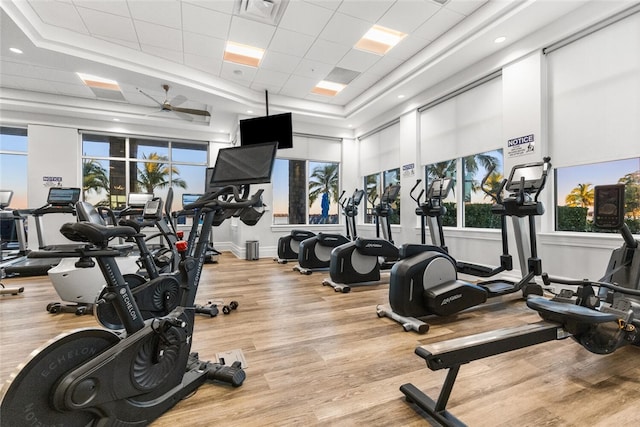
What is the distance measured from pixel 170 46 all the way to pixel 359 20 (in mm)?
3003

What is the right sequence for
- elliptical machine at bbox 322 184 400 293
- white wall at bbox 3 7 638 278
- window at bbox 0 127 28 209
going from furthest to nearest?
window at bbox 0 127 28 209 → elliptical machine at bbox 322 184 400 293 → white wall at bbox 3 7 638 278

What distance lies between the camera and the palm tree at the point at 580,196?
361cm

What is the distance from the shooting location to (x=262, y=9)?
3844 millimetres

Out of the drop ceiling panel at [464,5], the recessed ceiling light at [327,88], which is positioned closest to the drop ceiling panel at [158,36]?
the recessed ceiling light at [327,88]

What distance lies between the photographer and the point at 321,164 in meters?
8.30

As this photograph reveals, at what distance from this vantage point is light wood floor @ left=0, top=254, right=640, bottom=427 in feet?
4.95

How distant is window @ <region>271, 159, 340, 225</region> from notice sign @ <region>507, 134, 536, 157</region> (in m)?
4.73

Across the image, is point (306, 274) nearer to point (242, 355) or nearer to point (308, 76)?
point (242, 355)

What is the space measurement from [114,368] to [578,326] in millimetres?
2482

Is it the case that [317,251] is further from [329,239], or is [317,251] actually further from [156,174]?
[156,174]

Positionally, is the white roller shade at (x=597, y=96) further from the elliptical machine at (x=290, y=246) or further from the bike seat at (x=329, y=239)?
the elliptical machine at (x=290, y=246)

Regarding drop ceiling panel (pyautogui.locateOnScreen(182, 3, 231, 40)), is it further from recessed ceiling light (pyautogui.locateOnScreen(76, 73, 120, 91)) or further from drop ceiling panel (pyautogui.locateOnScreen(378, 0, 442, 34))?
recessed ceiling light (pyautogui.locateOnScreen(76, 73, 120, 91))

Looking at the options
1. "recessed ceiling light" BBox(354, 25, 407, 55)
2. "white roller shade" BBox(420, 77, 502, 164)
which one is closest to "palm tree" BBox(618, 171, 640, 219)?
"white roller shade" BBox(420, 77, 502, 164)

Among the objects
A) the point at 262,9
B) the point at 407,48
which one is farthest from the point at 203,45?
the point at 407,48
